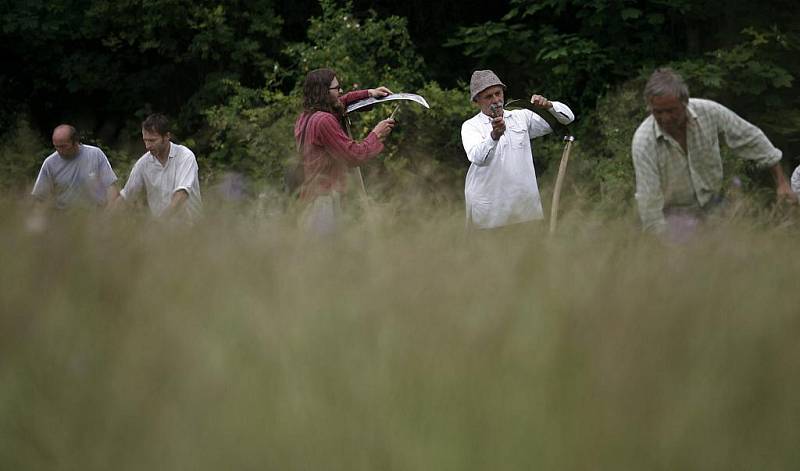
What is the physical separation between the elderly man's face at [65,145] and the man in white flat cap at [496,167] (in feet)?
10.7

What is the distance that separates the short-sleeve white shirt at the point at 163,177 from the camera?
736cm

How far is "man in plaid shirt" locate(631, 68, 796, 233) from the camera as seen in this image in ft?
17.1

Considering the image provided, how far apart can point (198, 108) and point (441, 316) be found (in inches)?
644

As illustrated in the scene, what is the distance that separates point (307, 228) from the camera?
13.4 feet

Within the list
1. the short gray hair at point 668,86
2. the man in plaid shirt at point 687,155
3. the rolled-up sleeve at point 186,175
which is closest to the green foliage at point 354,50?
the rolled-up sleeve at point 186,175

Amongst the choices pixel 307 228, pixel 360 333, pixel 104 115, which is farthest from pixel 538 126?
pixel 104 115

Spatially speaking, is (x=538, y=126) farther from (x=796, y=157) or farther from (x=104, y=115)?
(x=104, y=115)

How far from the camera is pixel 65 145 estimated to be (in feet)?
27.3

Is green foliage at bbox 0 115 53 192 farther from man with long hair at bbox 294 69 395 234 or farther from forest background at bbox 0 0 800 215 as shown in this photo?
man with long hair at bbox 294 69 395 234

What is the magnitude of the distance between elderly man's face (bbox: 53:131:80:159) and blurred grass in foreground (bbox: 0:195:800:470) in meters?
5.59

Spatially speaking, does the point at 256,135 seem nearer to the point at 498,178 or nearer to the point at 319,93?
the point at 319,93

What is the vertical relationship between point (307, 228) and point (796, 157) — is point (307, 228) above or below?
above

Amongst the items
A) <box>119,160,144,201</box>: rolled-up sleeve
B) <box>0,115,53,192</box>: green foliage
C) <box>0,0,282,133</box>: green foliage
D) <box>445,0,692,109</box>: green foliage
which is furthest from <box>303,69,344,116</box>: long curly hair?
<box>0,0,282,133</box>: green foliage

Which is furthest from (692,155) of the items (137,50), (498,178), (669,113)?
(137,50)
